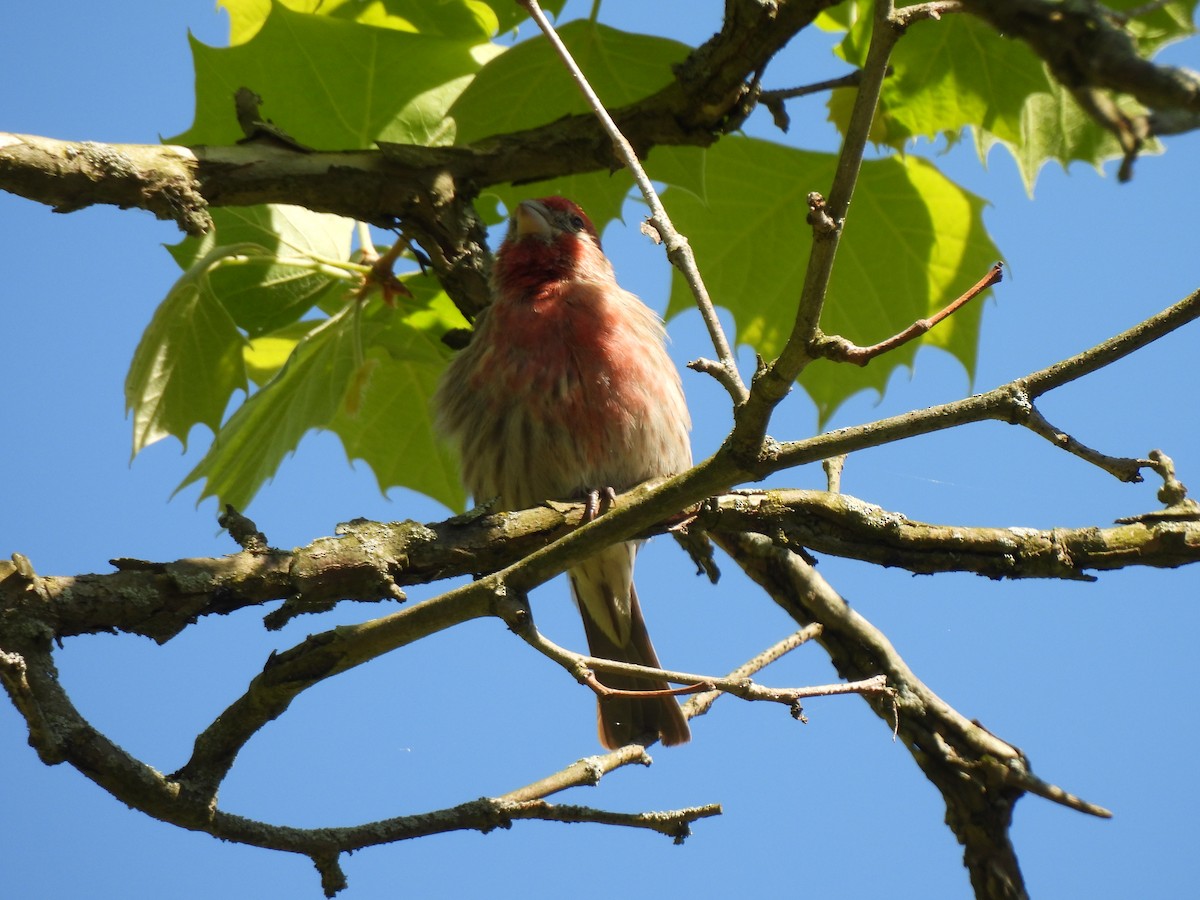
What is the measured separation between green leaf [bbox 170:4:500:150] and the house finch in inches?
31.6

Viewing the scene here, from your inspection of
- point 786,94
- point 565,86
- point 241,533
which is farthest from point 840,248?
point 241,533

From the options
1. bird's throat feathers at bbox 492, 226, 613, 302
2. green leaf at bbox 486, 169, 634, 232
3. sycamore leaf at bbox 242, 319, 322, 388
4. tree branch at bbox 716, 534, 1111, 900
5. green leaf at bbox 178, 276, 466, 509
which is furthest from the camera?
bird's throat feathers at bbox 492, 226, 613, 302

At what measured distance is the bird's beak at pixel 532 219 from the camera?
221 inches

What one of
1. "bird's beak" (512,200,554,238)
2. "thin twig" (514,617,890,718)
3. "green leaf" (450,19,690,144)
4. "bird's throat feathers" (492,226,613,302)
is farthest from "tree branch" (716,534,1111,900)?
"bird's beak" (512,200,554,238)

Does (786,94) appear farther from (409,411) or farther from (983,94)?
(409,411)

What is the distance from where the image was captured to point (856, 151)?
208cm

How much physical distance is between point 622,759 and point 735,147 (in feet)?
8.23

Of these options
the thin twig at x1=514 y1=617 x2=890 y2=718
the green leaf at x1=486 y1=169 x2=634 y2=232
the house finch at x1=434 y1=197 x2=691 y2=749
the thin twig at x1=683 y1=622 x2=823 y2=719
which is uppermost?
the green leaf at x1=486 y1=169 x2=634 y2=232

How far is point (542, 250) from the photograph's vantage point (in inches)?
223

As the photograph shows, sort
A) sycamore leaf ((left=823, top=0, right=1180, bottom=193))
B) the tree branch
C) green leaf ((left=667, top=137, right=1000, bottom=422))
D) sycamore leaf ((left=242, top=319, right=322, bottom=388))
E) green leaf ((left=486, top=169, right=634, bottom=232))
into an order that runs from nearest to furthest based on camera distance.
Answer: the tree branch, sycamore leaf ((left=823, top=0, right=1180, bottom=193)), green leaf ((left=486, top=169, right=634, bottom=232)), green leaf ((left=667, top=137, right=1000, bottom=422)), sycamore leaf ((left=242, top=319, right=322, bottom=388))

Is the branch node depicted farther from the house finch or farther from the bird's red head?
the bird's red head

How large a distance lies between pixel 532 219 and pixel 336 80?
1.27 m

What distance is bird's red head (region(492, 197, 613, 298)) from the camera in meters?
5.58

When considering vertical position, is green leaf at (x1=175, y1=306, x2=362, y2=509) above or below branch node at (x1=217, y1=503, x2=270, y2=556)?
above
